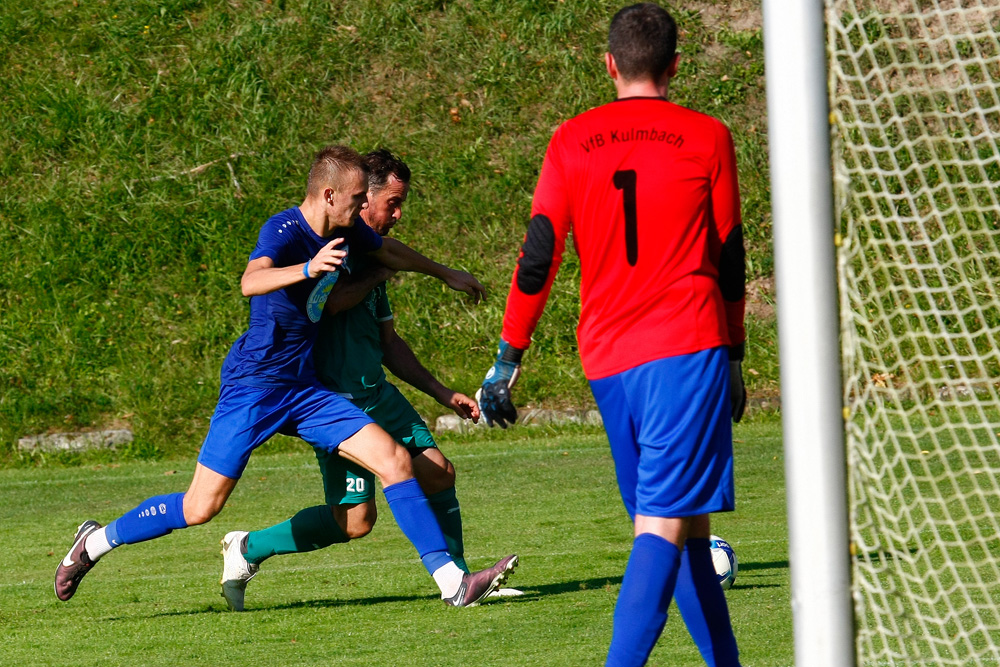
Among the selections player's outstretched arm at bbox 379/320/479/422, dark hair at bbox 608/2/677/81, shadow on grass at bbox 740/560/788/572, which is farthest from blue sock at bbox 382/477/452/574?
dark hair at bbox 608/2/677/81

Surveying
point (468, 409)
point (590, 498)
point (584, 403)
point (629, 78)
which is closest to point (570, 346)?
point (584, 403)

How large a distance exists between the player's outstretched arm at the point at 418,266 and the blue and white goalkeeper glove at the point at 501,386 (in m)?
2.00

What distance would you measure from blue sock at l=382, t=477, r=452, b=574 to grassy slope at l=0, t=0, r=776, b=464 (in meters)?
7.03

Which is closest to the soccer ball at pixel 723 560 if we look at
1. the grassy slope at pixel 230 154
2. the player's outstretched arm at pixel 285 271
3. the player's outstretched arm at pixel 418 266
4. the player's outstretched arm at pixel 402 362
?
the player's outstretched arm at pixel 402 362

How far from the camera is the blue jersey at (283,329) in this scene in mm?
5438

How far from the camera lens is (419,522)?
207 inches

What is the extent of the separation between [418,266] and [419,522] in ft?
4.38

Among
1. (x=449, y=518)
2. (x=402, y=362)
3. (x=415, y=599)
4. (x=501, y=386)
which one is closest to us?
(x=501, y=386)

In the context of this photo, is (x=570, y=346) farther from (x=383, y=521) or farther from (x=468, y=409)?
(x=468, y=409)

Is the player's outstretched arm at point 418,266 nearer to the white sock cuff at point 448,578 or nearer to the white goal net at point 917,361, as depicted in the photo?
the white sock cuff at point 448,578

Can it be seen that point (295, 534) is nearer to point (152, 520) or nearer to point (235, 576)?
point (235, 576)

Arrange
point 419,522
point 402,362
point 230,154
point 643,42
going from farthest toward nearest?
point 230,154
point 402,362
point 419,522
point 643,42

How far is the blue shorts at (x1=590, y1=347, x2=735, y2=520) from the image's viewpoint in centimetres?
347

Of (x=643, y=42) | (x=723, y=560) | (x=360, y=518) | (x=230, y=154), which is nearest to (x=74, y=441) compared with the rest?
(x=230, y=154)
